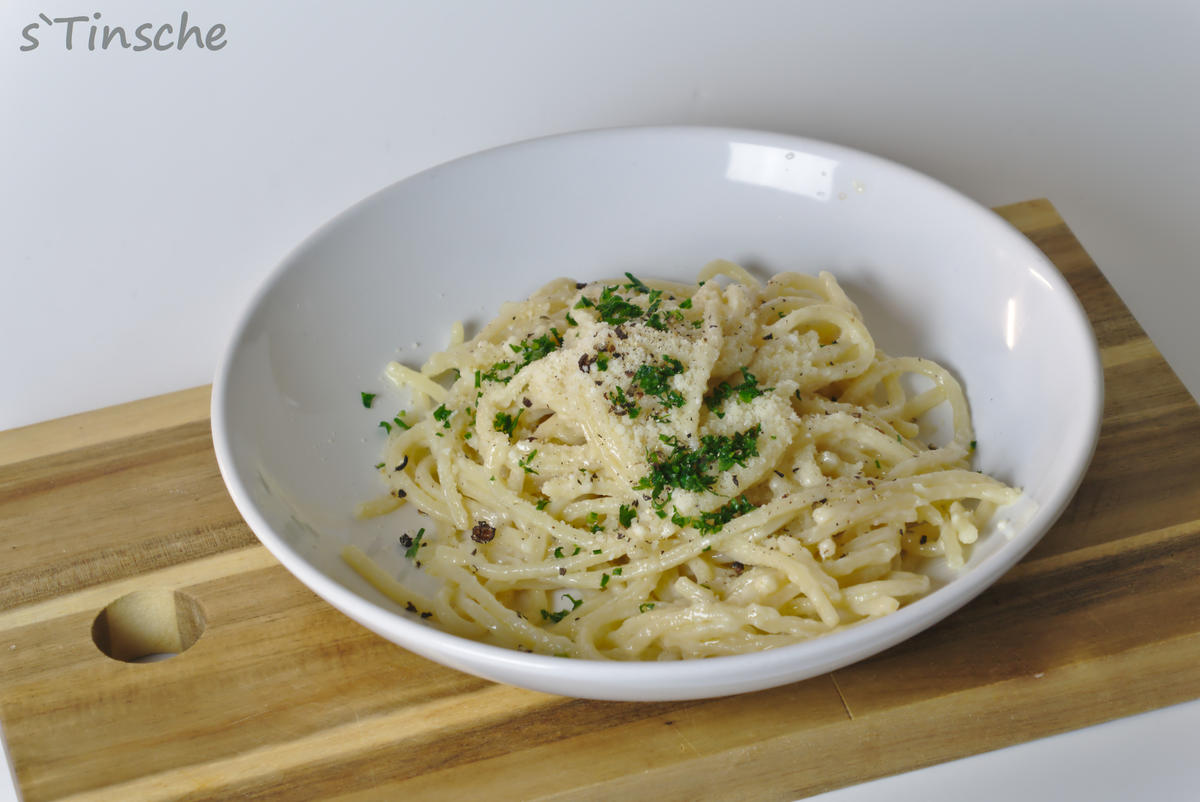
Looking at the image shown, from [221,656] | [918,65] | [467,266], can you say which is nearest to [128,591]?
[221,656]

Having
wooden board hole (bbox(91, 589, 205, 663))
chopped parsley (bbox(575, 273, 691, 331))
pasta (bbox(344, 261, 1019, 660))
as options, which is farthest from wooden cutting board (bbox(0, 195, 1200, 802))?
chopped parsley (bbox(575, 273, 691, 331))

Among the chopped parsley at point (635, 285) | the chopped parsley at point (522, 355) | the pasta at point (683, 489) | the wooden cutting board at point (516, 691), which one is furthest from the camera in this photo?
the chopped parsley at point (635, 285)

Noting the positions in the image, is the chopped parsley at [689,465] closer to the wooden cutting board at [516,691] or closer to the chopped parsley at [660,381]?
the chopped parsley at [660,381]

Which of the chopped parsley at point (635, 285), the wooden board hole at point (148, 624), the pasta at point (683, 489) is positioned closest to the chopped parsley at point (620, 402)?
the pasta at point (683, 489)

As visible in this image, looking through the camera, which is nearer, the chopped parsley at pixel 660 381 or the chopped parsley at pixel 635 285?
the chopped parsley at pixel 660 381

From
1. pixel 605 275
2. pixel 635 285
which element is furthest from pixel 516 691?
pixel 605 275

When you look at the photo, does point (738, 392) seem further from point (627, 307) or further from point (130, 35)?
point (130, 35)

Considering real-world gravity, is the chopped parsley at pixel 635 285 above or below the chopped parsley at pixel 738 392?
below

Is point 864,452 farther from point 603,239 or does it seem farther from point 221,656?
point 221,656
